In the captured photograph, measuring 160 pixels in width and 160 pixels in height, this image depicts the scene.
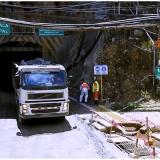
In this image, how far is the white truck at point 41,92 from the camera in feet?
61.1

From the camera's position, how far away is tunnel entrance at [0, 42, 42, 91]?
36.8 meters

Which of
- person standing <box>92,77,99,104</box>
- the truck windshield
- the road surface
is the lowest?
the road surface

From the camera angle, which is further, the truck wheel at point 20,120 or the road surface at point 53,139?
the truck wheel at point 20,120

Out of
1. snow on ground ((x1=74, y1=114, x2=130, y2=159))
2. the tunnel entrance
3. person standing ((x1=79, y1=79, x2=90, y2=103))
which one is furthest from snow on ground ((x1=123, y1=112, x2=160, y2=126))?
the tunnel entrance

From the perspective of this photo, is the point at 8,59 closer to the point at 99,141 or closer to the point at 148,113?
the point at 148,113

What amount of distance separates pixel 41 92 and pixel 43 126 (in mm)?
1874

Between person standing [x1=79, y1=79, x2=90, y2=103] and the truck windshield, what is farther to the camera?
person standing [x1=79, y1=79, x2=90, y2=103]

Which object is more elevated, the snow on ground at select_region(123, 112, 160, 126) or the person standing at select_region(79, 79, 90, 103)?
the person standing at select_region(79, 79, 90, 103)

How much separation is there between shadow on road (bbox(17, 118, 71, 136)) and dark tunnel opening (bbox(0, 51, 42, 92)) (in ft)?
55.0

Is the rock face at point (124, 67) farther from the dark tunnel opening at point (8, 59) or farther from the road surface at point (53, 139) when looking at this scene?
the dark tunnel opening at point (8, 59)

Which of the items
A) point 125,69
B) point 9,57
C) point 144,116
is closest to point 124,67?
point 125,69

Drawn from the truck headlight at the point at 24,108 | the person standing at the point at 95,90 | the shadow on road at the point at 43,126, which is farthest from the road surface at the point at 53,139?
the person standing at the point at 95,90

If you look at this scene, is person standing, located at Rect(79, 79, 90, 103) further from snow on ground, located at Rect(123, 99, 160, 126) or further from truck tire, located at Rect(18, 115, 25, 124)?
truck tire, located at Rect(18, 115, 25, 124)

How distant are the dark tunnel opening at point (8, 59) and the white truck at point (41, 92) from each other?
18.0 m
